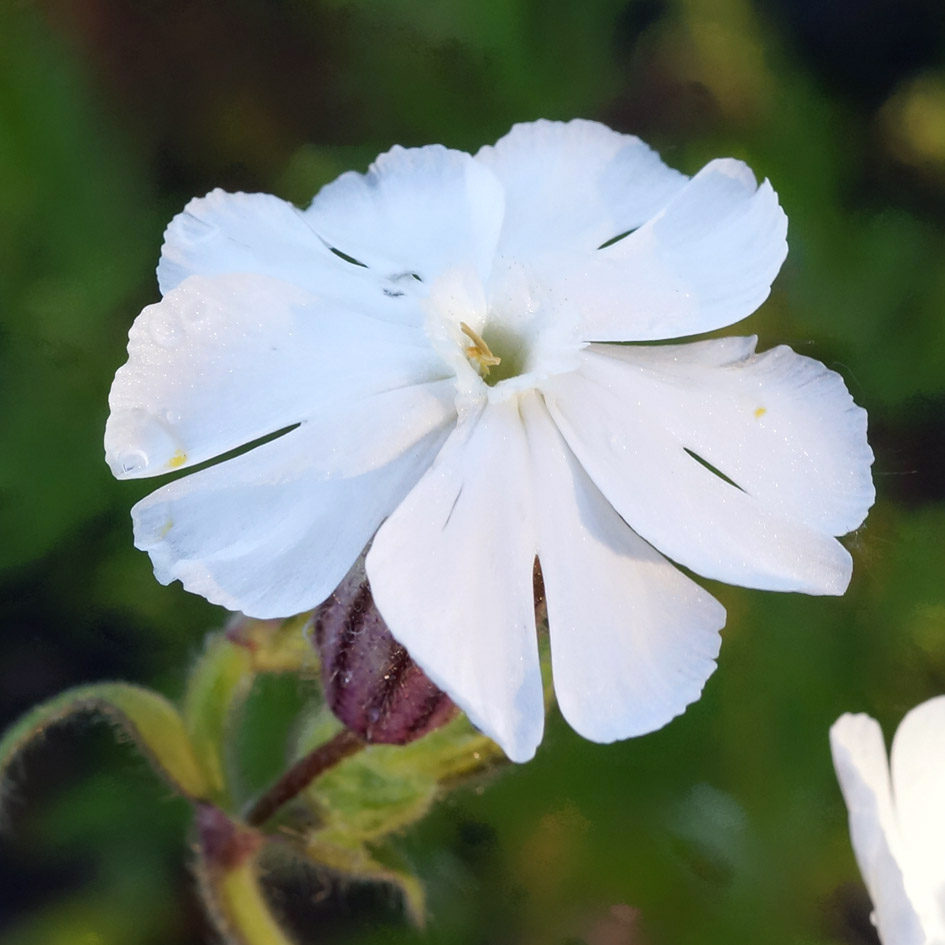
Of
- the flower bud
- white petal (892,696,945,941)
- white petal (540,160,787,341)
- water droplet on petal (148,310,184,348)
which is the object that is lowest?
white petal (892,696,945,941)

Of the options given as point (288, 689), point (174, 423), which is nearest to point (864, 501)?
point (174, 423)

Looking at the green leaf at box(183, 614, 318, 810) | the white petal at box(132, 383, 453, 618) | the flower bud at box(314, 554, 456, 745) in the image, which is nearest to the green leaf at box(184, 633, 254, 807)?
the green leaf at box(183, 614, 318, 810)

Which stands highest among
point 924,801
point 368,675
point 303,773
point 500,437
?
point 500,437

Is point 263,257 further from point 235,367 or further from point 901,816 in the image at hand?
point 901,816

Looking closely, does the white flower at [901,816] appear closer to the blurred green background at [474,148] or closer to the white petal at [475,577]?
the white petal at [475,577]

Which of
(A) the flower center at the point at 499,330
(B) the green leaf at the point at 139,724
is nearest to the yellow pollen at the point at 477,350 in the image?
(A) the flower center at the point at 499,330

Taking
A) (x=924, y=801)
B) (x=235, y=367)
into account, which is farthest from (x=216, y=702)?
(x=924, y=801)

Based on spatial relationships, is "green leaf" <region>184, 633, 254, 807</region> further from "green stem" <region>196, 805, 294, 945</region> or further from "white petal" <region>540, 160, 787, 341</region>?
"white petal" <region>540, 160, 787, 341</region>
